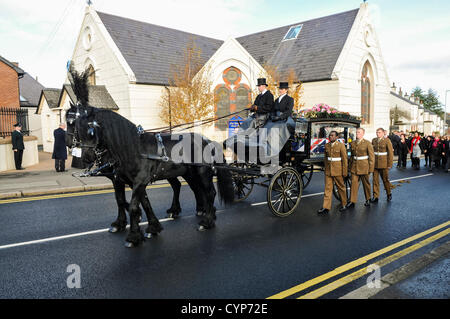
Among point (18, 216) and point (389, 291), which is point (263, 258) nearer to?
point (389, 291)

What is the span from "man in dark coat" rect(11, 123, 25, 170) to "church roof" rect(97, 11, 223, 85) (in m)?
7.69

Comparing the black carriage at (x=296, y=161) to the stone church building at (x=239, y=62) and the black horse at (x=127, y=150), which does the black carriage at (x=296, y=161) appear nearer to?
the black horse at (x=127, y=150)

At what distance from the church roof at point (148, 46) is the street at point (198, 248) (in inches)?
558

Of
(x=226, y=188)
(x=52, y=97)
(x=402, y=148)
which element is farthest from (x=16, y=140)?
(x=402, y=148)

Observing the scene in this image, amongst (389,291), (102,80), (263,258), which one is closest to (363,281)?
(389,291)

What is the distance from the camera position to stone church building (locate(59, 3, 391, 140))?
2064cm

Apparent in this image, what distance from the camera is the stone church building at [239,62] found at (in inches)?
813

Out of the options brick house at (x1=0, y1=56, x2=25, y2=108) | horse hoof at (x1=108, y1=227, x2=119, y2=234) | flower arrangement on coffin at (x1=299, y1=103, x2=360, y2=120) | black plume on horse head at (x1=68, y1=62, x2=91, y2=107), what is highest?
brick house at (x1=0, y1=56, x2=25, y2=108)

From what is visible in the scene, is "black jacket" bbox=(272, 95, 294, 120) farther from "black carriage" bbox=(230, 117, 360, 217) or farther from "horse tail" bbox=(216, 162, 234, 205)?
"horse tail" bbox=(216, 162, 234, 205)

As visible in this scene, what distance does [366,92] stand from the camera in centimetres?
2747

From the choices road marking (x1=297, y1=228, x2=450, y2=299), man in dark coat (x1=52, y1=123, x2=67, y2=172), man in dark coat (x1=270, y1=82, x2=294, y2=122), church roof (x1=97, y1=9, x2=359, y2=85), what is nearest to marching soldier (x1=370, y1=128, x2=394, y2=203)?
man in dark coat (x1=270, y1=82, x2=294, y2=122)
